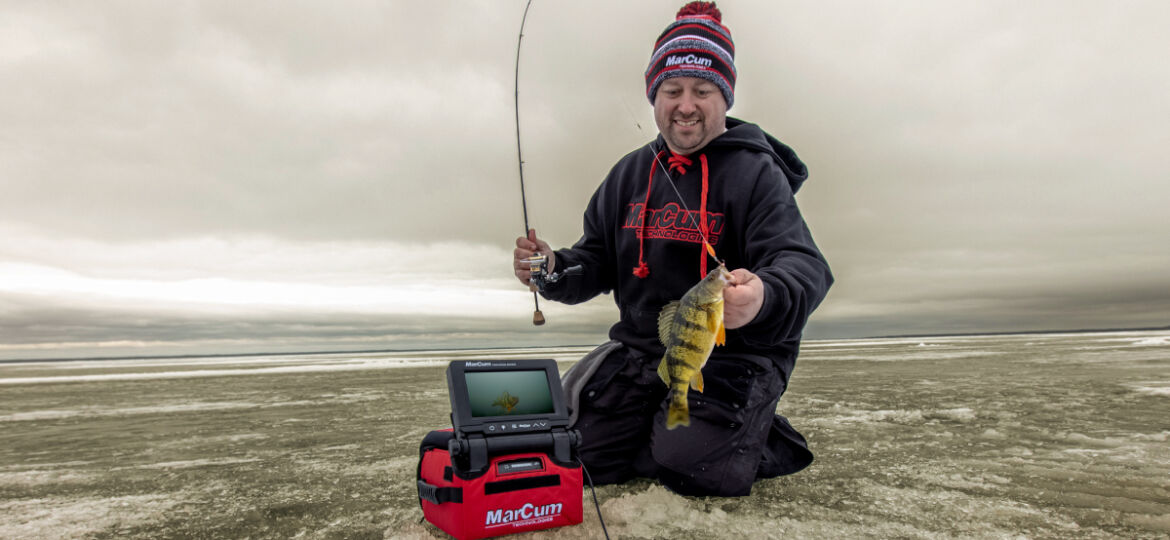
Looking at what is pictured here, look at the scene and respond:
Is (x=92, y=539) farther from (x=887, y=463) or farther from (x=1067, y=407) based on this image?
(x=1067, y=407)

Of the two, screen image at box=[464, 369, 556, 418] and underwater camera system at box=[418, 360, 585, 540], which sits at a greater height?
screen image at box=[464, 369, 556, 418]

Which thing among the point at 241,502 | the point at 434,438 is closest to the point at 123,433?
the point at 241,502

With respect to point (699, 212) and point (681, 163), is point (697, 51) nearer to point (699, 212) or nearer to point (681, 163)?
point (681, 163)

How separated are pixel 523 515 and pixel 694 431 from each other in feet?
3.61

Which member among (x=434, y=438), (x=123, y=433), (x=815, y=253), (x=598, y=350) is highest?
(x=815, y=253)

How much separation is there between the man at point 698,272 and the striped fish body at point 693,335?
428 millimetres

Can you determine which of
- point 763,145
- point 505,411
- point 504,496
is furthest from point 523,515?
point 763,145

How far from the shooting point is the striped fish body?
2.04m

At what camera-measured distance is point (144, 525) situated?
2.59 meters

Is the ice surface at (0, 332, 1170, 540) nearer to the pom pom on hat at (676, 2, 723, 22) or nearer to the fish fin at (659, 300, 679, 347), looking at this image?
the fish fin at (659, 300, 679, 347)

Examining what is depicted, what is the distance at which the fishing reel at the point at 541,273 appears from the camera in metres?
3.04

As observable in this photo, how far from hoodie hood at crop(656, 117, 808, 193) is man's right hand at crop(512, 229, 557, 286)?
111 cm

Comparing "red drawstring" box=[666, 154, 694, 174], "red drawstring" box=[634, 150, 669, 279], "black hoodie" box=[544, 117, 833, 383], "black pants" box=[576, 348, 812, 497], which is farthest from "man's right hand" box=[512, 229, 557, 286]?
"red drawstring" box=[666, 154, 694, 174]

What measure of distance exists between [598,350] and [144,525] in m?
2.43
